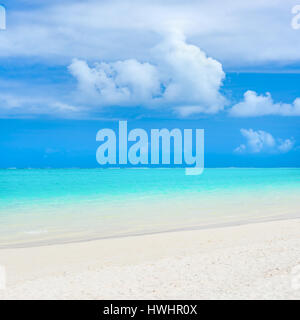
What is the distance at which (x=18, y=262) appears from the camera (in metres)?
11.5

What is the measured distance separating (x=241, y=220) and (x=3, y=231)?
989 centimetres

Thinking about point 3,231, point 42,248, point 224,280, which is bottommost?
point 224,280

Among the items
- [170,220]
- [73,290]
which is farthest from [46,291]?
[170,220]

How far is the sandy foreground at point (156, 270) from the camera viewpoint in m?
7.52

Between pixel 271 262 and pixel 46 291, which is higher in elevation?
pixel 271 262

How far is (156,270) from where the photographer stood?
30.2ft

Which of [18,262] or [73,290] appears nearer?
[73,290]

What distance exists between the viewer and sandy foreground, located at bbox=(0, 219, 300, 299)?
24.7 ft
